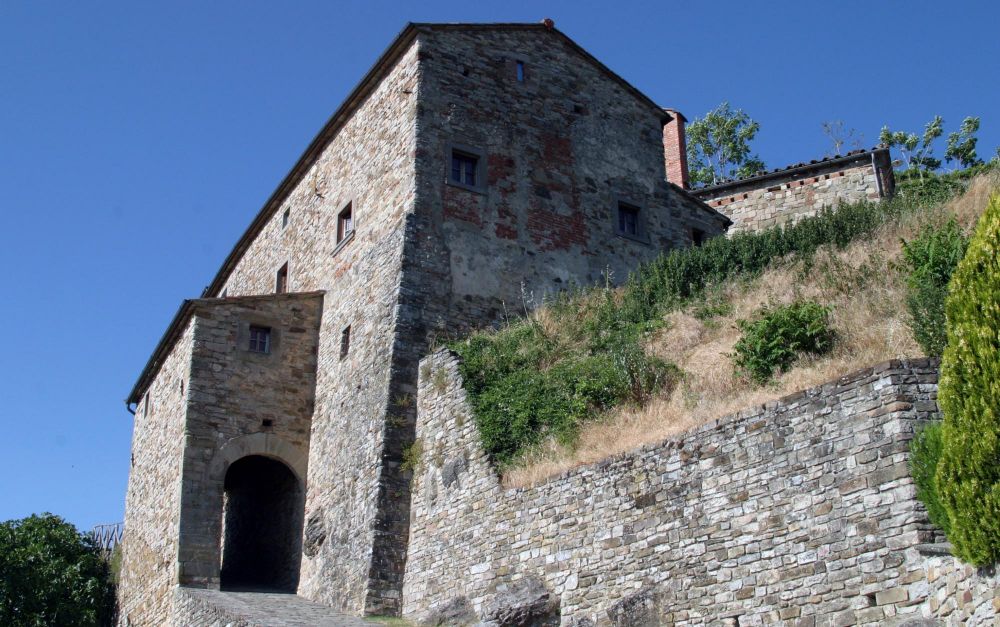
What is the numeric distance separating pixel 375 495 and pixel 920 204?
980 cm

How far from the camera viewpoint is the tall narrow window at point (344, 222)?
2270 cm

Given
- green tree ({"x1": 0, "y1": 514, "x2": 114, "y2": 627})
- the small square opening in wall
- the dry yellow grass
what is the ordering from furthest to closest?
the small square opening in wall
green tree ({"x1": 0, "y1": 514, "x2": 114, "y2": 627})
the dry yellow grass

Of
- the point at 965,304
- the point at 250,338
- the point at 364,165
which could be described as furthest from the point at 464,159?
the point at 965,304

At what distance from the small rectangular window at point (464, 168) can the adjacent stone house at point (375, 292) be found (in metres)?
0.05

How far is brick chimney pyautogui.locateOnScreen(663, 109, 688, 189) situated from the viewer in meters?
29.9

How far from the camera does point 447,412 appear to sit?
18109 millimetres

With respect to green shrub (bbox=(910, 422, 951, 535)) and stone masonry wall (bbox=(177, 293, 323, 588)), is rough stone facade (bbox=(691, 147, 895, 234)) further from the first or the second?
green shrub (bbox=(910, 422, 951, 535))

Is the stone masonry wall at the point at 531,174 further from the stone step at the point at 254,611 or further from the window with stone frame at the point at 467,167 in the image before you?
the stone step at the point at 254,611

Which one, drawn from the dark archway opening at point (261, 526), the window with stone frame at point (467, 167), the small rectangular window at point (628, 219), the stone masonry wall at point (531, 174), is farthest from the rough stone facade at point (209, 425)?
the small rectangular window at point (628, 219)

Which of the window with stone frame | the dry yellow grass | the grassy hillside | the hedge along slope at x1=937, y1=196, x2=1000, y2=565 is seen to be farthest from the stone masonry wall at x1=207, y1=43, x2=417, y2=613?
the hedge along slope at x1=937, y1=196, x2=1000, y2=565

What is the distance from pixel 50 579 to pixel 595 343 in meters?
13.1

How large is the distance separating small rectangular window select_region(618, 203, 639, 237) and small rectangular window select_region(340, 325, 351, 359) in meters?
6.06

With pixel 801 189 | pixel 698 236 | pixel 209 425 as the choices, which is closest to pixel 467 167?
pixel 698 236

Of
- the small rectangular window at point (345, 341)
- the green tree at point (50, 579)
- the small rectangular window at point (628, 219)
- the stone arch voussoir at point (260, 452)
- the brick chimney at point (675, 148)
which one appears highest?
the brick chimney at point (675, 148)
